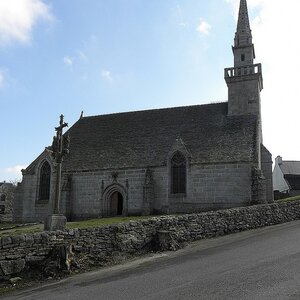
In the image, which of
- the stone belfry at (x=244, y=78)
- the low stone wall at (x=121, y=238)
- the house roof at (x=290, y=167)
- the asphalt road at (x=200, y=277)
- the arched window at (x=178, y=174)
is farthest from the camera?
the house roof at (x=290, y=167)

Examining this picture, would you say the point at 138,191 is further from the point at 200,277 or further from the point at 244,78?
the point at 200,277

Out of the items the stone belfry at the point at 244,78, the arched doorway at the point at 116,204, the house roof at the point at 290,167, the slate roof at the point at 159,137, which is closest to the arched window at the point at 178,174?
the slate roof at the point at 159,137

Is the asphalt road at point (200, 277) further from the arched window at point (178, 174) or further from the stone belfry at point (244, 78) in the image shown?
the stone belfry at point (244, 78)

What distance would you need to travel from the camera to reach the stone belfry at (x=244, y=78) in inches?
1160

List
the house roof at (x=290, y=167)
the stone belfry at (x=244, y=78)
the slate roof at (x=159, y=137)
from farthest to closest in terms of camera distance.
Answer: the house roof at (x=290, y=167), the stone belfry at (x=244, y=78), the slate roof at (x=159, y=137)

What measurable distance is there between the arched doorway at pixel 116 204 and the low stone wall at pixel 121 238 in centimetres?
1259

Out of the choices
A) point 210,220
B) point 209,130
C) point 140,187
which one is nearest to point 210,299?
point 210,220

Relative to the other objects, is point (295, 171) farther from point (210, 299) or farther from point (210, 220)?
point (210, 299)

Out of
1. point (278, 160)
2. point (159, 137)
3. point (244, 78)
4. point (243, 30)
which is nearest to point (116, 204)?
point (159, 137)

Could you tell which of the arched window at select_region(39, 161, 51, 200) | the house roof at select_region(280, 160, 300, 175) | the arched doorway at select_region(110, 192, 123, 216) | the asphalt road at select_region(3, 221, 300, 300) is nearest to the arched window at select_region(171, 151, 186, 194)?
the arched doorway at select_region(110, 192, 123, 216)

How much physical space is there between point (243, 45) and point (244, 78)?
342cm

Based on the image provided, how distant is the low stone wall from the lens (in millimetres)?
10453

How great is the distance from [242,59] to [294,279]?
1019 inches

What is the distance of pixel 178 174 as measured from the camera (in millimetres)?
26719
